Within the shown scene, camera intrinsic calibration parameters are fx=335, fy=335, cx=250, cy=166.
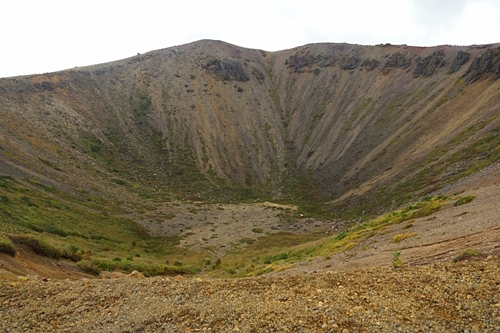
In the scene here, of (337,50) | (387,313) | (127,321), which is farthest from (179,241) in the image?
(337,50)

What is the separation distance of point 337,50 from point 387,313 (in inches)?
4931

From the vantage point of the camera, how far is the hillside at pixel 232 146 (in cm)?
4150

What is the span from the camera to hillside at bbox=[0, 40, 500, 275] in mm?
41500

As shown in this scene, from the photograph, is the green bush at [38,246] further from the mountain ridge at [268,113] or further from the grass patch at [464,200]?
the mountain ridge at [268,113]

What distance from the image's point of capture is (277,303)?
32.8ft

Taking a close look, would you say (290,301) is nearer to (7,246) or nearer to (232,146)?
(7,246)

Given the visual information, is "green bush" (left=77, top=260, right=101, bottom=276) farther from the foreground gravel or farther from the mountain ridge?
the mountain ridge

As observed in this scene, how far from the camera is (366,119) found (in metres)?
87.2

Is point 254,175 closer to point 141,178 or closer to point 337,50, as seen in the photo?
point 141,178

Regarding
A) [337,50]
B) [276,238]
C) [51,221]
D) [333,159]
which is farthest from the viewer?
[337,50]

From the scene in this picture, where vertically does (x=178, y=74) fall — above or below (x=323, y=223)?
above

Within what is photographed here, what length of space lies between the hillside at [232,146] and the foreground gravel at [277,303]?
27.7ft

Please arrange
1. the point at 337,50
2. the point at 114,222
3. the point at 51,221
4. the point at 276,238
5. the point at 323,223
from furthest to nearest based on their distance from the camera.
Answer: the point at 337,50, the point at 323,223, the point at 276,238, the point at 114,222, the point at 51,221

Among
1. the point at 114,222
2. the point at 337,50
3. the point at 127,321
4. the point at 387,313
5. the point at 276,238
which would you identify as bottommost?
the point at 276,238
